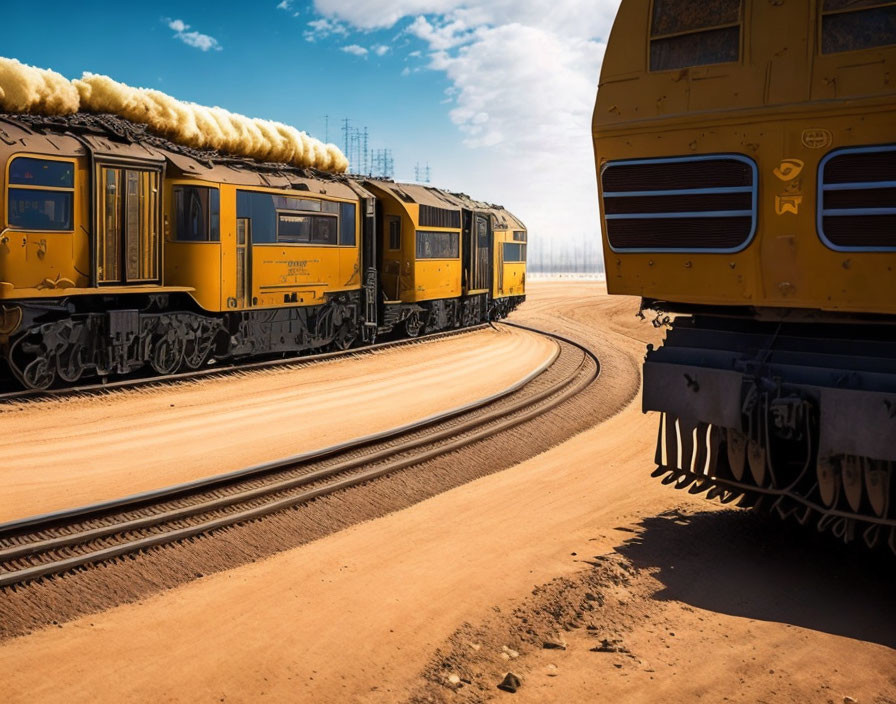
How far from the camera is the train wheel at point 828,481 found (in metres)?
6.99

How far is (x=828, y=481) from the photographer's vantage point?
7047 millimetres

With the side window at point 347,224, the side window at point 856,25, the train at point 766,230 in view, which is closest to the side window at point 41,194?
the side window at point 347,224

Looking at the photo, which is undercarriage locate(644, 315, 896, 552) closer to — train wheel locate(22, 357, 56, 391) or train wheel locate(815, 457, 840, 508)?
train wheel locate(815, 457, 840, 508)

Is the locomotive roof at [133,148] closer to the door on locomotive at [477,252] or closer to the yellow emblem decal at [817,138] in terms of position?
the door on locomotive at [477,252]

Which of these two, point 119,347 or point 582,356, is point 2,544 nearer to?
point 119,347

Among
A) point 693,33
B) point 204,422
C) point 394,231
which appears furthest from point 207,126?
point 693,33

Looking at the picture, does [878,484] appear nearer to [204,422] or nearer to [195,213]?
[204,422]

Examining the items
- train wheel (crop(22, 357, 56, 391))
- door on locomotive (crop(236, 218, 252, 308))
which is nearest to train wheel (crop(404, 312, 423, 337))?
door on locomotive (crop(236, 218, 252, 308))

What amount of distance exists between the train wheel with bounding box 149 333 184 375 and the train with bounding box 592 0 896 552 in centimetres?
1177

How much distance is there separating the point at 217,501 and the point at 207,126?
13370mm

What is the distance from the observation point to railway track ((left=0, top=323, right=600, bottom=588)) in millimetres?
7660

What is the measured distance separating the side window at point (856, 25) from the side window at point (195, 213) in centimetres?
1349

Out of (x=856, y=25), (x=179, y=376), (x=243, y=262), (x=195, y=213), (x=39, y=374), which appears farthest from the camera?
(x=243, y=262)

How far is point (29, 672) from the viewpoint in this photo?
19.3 feet
